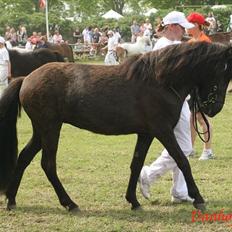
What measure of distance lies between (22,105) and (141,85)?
4.20 ft

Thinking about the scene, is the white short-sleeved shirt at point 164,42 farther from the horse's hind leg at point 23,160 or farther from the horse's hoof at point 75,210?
the horse's hoof at point 75,210

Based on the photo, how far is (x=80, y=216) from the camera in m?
5.70

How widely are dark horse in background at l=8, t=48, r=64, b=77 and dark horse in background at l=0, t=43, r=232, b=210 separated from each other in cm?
1077

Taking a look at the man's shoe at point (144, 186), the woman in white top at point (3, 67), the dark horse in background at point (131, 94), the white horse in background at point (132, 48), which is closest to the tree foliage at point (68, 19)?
the white horse in background at point (132, 48)

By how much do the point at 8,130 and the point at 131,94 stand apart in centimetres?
149

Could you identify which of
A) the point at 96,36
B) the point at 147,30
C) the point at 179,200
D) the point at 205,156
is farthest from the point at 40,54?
the point at 96,36

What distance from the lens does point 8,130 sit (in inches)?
244

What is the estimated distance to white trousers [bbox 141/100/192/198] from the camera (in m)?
6.19

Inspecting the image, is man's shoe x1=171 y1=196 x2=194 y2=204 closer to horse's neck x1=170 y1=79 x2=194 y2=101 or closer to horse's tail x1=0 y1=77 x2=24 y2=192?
horse's neck x1=170 y1=79 x2=194 y2=101

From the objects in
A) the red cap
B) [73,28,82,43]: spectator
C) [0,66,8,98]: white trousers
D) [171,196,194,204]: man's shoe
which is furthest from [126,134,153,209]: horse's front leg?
[73,28,82,43]: spectator

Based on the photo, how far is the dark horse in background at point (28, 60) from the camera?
16562 millimetres

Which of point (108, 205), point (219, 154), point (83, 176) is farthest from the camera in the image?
point (219, 154)

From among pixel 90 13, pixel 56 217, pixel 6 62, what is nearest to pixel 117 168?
pixel 56 217

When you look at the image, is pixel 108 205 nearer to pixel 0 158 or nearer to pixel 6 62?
pixel 0 158
